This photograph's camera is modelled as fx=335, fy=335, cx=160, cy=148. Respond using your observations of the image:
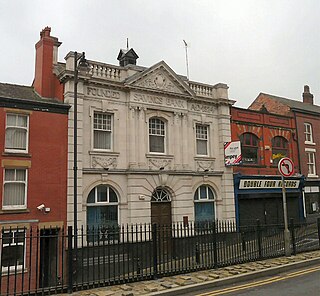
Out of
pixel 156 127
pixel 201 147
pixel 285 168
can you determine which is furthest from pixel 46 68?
pixel 285 168

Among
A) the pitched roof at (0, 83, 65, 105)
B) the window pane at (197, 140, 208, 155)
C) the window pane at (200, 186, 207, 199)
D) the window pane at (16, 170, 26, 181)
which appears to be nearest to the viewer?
the window pane at (16, 170, 26, 181)

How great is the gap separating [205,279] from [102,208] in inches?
356

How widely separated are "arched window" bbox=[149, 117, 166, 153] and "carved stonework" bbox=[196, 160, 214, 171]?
253cm

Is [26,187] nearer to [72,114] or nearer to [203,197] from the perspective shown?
[72,114]

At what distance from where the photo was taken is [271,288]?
8.59 meters

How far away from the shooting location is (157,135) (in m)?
19.4

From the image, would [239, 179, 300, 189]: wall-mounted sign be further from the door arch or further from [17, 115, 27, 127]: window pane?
[17, 115, 27, 127]: window pane

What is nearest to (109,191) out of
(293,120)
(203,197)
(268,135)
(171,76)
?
(203,197)

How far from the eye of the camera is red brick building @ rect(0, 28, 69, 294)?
14.7 metres

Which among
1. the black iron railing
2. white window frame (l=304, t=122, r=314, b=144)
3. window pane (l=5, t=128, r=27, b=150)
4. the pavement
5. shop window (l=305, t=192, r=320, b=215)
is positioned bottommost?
the pavement

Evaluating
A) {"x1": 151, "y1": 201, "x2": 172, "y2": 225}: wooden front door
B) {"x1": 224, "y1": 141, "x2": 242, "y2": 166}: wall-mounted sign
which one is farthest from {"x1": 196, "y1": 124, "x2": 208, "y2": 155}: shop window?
{"x1": 151, "y1": 201, "x2": 172, "y2": 225}: wooden front door

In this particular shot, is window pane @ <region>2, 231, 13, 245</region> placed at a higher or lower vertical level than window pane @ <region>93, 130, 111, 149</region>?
lower

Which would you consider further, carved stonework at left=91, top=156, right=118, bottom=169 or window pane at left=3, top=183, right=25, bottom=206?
carved stonework at left=91, top=156, right=118, bottom=169

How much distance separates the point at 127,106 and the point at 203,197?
7332 mm
